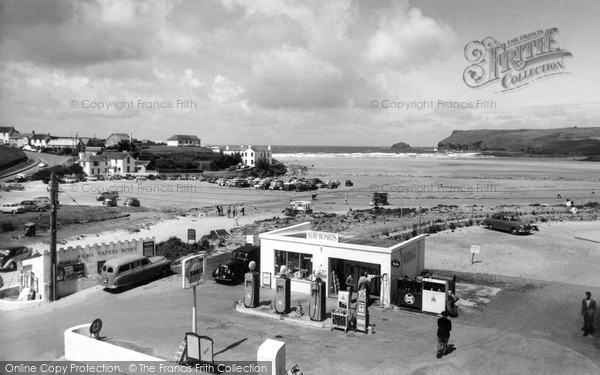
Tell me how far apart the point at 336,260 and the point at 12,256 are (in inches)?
621

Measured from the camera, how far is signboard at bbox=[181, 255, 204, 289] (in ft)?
39.8

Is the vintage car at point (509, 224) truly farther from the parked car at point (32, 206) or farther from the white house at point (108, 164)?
the white house at point (108, 164)

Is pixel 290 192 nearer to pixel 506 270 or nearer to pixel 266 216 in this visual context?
pixel 266 216

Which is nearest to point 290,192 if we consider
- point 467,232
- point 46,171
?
point 467,232

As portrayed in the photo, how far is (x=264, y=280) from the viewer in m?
17.8

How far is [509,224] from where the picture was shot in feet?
96.9

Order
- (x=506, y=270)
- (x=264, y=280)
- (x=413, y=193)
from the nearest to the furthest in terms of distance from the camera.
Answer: (x=264, y=280) < (x=506, y=270) < (x=413, y=193)

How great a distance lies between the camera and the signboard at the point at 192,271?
12125mm

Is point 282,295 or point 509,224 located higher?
point 509,224

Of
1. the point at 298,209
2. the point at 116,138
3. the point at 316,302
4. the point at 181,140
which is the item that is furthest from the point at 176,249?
the point at 181,140

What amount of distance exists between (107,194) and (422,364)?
45567mm

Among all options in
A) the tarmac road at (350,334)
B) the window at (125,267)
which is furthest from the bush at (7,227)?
the window at (125,267)

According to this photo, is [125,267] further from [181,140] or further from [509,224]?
[181,140]

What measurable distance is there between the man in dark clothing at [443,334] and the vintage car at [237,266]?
29.4 ft
